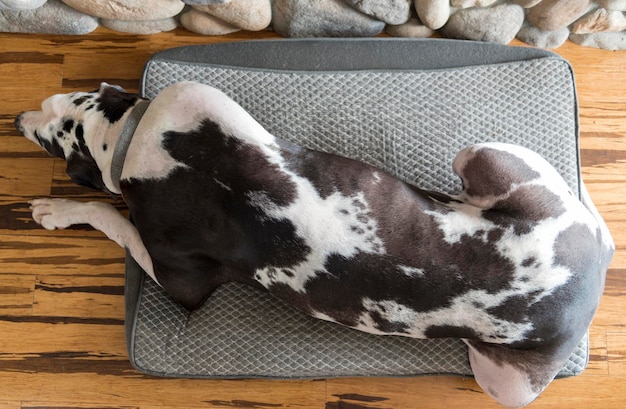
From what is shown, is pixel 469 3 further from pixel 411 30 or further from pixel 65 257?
pixel 65 257

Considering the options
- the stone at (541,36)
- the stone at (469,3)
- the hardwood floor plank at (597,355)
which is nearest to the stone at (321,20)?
the stone at (469,3)

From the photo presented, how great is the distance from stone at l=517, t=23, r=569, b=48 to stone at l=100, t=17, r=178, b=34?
3.68 feet

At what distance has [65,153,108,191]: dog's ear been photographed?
1.75m

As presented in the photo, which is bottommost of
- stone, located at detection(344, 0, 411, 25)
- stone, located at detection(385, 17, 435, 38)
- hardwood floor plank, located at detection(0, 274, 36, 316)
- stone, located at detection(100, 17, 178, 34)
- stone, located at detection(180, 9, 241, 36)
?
hardwood floor plank, located at detection(0, 274, 36, 316)

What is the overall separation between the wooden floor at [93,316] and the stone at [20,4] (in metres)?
0.17

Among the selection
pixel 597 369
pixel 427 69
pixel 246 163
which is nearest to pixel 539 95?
pixel 427 69

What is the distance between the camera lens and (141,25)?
2178 mm

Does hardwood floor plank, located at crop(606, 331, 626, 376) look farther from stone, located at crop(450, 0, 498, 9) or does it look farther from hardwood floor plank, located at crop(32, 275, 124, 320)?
hardwood floor plank, located at crop(32, 275, 124, 320)

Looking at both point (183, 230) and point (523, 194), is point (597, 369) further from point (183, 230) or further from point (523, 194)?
point (183, 230)

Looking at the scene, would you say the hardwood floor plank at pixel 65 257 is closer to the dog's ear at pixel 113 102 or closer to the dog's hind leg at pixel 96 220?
the dog's hind leg at pixel 96 220

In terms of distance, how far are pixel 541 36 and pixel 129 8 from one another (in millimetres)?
1296

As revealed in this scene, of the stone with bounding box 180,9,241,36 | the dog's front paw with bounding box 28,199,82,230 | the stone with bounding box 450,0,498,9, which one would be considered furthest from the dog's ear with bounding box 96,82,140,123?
the stone with bounding box 450,0,498,9

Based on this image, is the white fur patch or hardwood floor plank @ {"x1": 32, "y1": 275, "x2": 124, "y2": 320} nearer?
the white fur patch

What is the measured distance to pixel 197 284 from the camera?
5.88 feet
